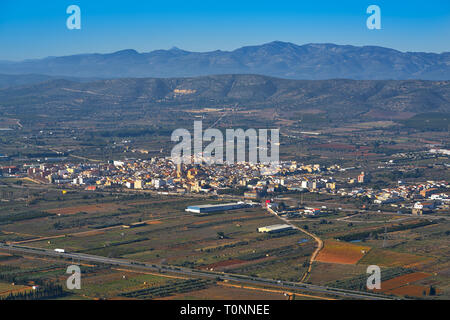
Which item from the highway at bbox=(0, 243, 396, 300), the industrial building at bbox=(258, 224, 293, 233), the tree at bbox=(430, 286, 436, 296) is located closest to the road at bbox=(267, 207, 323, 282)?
the industrial building at bbox=(258, 224, 293, 233)

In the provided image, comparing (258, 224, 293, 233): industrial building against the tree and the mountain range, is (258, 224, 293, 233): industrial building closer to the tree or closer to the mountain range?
the tree

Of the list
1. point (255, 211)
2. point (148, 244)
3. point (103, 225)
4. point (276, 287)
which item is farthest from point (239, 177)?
point (276, 287)

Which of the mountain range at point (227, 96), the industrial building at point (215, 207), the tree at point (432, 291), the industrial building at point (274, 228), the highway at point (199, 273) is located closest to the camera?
the highway at point (199, 273)

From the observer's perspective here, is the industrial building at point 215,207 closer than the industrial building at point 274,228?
No

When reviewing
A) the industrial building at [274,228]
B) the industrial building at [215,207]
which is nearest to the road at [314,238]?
the industrial building at [274,228]

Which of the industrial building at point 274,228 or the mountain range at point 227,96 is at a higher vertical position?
the mountain range at point 227,96

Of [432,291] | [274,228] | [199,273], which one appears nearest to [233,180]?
[274,228]

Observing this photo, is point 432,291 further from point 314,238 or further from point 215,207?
point 215,207

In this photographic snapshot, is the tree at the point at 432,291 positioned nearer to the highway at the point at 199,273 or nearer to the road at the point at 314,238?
the highway at the point at 199,273
